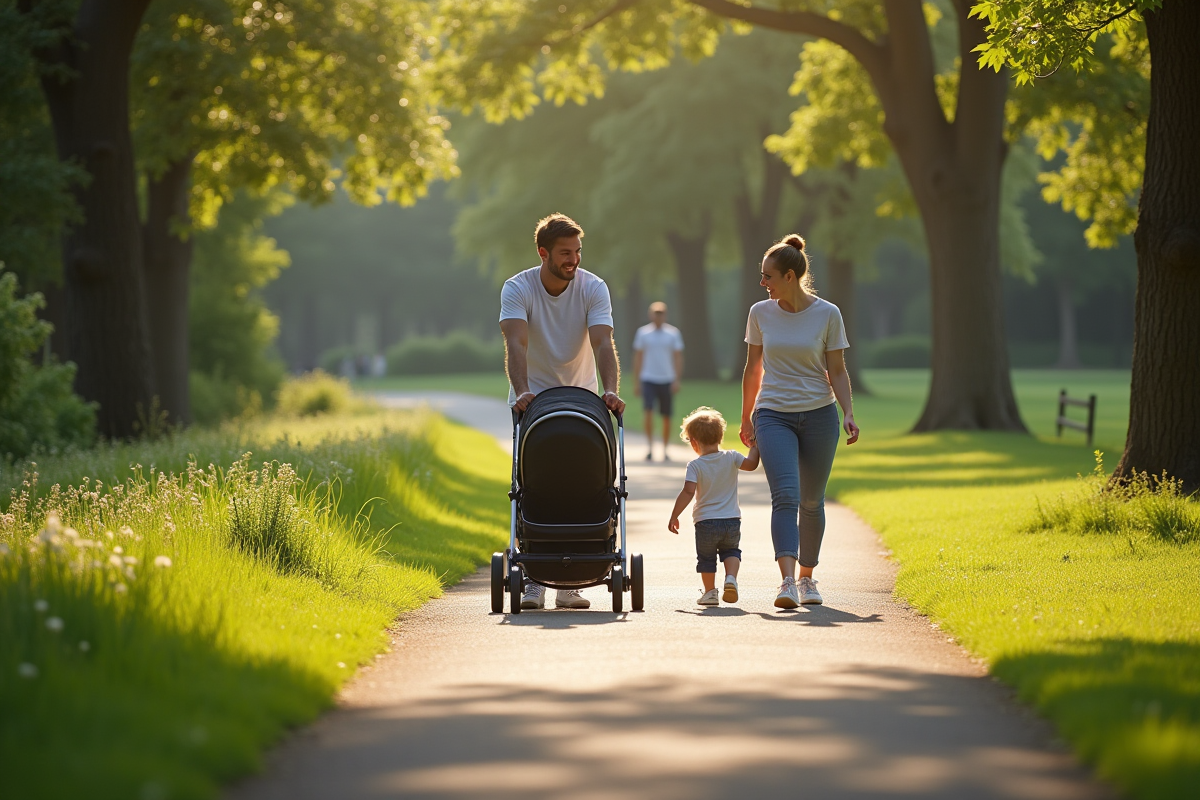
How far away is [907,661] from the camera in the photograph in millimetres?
7012

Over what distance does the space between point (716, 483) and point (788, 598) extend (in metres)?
0.80

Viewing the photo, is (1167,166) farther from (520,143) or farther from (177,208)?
(520,143)

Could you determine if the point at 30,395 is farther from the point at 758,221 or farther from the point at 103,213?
the point at 758,221

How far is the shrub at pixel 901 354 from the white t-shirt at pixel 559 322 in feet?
237

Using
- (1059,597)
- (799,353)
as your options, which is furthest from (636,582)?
(1059,597)

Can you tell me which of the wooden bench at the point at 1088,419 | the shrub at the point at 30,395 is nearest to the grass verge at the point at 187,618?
the shrub at the point at 30,395

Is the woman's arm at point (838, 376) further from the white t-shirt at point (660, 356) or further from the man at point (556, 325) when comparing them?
the white t-shirt at point (660, 356)

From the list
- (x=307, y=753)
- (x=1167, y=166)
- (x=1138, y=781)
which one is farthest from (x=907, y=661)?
(x=1167, y=166)

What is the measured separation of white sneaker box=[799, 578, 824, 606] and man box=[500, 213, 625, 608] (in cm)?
127

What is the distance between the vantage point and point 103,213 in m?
19.7

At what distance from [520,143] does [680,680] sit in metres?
46.8

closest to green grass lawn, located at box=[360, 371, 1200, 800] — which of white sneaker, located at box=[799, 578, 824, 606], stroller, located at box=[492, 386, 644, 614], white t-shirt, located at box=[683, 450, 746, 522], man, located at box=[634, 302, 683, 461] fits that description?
white sneaker, located at box=[799, 578, 824, 606]

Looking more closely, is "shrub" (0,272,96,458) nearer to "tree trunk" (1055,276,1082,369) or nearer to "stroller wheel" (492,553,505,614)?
"stroller wheel" (492,553,505,614)

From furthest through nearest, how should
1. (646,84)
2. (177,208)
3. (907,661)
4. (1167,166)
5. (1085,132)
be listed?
(646,84) → (1085,132) → (177,208) → (1167,166) → (907,661)
